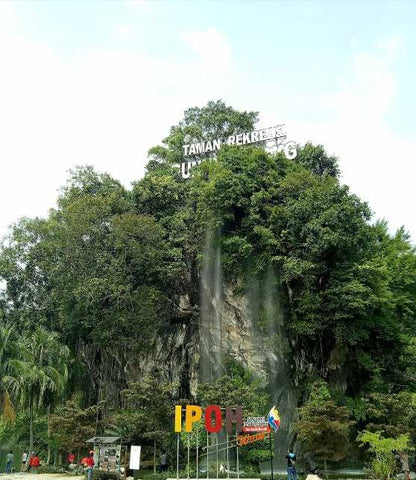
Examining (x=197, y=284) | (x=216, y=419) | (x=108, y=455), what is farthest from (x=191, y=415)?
(x=197, y=284)

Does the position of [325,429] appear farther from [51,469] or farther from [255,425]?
[51,469]

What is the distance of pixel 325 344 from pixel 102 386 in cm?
1344

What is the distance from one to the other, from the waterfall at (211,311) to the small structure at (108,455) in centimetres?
874

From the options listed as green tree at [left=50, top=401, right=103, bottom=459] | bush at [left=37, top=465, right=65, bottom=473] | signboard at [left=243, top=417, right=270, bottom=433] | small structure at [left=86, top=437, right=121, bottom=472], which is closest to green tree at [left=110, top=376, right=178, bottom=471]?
green tree at [left=50, top=401, right=103, bottom=459]

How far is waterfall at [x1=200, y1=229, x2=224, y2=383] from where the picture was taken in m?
27.0

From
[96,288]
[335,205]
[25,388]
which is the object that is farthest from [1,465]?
[335,205]

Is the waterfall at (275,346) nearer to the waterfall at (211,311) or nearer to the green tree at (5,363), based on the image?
the waterfall at (211,311)

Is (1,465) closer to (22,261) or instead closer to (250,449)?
(22,261)

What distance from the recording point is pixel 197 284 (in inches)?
1160

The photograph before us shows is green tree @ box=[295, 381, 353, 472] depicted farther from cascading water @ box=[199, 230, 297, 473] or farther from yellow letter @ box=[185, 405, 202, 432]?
cascading water @ box=[199, 230, 297, 473]

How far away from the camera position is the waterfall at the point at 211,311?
27.0m

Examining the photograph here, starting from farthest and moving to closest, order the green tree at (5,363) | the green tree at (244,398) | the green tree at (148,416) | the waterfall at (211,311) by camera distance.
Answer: the waterfall at (211,311) < the green tree at (244,398) < the green tree at (148,416) < the green tree at (5,363)

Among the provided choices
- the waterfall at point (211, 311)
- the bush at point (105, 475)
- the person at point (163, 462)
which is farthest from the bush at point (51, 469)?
the waterfall at point (211, 311)

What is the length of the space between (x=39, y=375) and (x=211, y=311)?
31.6 ft
